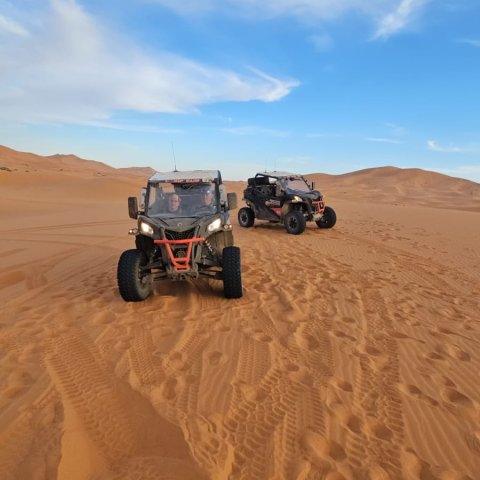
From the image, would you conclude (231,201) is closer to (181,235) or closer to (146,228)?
(181,235)

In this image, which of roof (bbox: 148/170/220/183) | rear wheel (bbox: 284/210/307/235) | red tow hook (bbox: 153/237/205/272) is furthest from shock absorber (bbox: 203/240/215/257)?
rear wheel (bbox: 284/210/307/235)

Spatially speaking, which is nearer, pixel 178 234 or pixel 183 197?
pixel 178 234

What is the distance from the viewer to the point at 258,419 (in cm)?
284

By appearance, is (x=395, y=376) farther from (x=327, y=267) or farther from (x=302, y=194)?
(x=302, y=194)

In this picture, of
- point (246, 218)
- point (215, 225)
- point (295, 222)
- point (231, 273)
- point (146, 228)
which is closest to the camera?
point (231, 273)

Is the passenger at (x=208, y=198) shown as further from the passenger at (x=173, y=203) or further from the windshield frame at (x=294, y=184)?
the windshield frame at (x=294, y=184)

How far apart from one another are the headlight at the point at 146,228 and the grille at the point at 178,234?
0.29 m

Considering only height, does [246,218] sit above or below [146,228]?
below

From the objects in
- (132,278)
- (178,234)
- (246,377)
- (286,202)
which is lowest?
(246,377)

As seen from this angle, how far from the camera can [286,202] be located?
12359 mm

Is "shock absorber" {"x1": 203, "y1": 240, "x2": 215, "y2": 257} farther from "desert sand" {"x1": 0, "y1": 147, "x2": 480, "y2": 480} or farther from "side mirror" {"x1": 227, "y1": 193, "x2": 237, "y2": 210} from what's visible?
"side mirror" {"x1": 227, "y1": 193, "x2": 237, "y2": 210}

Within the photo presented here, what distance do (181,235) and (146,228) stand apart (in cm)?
57

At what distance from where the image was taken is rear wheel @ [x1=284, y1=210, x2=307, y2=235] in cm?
1183

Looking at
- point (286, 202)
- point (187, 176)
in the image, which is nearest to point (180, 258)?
point (187, 176)
